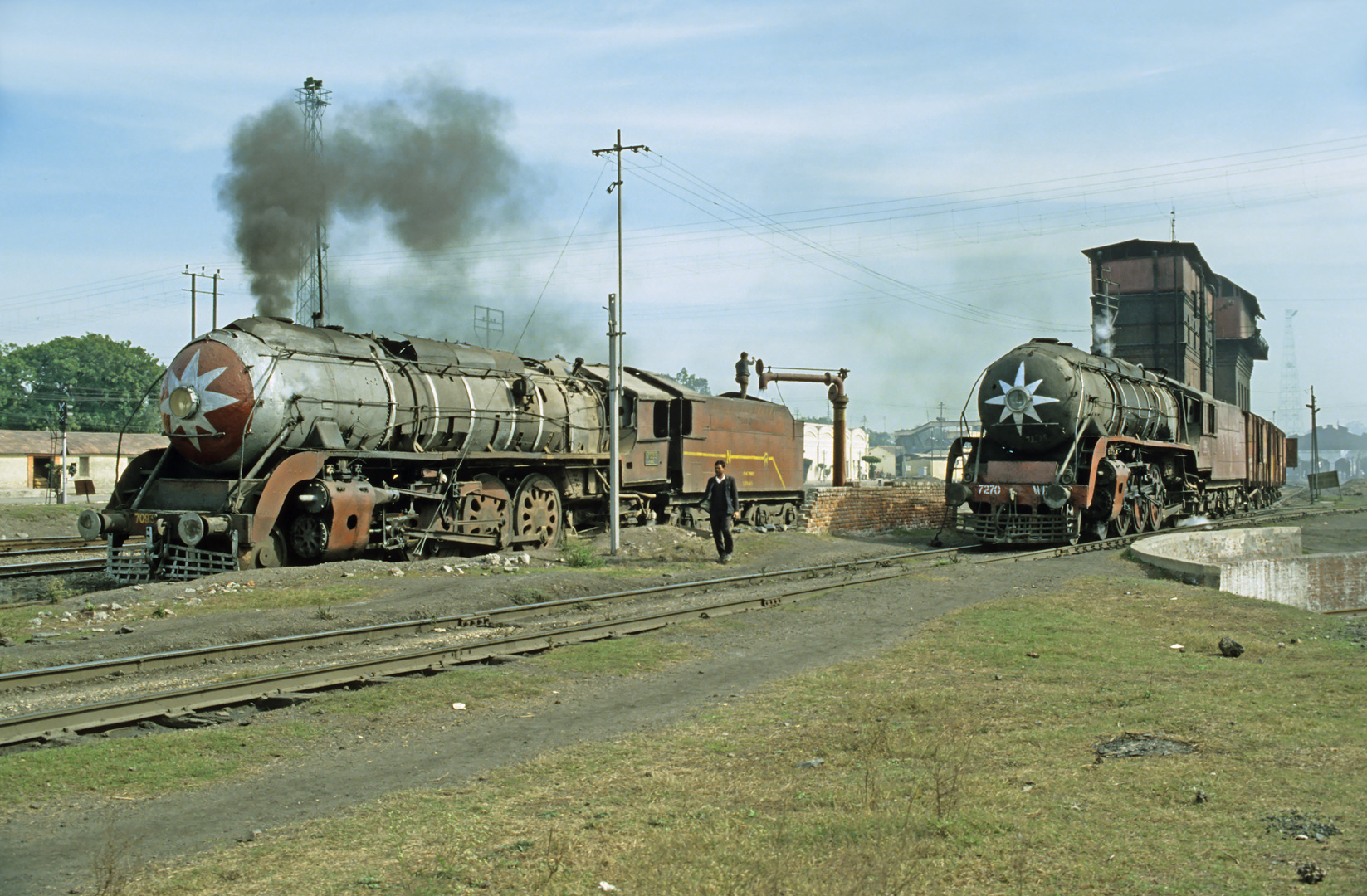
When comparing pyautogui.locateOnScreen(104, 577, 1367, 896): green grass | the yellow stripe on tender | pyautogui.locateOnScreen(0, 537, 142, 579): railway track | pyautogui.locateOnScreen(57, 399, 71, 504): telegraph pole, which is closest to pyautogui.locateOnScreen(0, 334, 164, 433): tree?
pyautogui.locateOnScreen(57, 399, 71, 504): telegraph pole

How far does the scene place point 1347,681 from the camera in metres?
7.89

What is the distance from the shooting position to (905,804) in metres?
5.05

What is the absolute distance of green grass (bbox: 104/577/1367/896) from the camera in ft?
13.7

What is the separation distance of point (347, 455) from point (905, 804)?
11149mm

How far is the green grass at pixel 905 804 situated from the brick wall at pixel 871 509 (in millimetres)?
16516

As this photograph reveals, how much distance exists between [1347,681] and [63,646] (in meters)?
10.8

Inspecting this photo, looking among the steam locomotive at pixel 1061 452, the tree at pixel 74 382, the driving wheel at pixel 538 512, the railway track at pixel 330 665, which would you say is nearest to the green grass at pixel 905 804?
the railway track at pixel 330 665

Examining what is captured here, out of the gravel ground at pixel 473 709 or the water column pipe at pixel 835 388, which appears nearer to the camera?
the gravel ground at pixel 473 709

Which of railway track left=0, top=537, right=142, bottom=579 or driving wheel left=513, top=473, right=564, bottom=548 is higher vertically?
driving wheel left=513, top=473, right=564, bottom=548

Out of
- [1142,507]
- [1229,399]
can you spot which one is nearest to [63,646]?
[1142,507]

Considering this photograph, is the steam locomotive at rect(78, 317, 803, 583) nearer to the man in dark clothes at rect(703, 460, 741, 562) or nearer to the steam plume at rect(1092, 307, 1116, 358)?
the man in dark clothes at rect(703, 460, 741, 562)

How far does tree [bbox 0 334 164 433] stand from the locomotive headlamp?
212 ft

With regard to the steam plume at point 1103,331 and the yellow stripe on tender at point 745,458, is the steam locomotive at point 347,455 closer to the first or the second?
the yellow stripe on tender at point 745,458

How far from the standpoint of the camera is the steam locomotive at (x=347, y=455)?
45.1 feet
